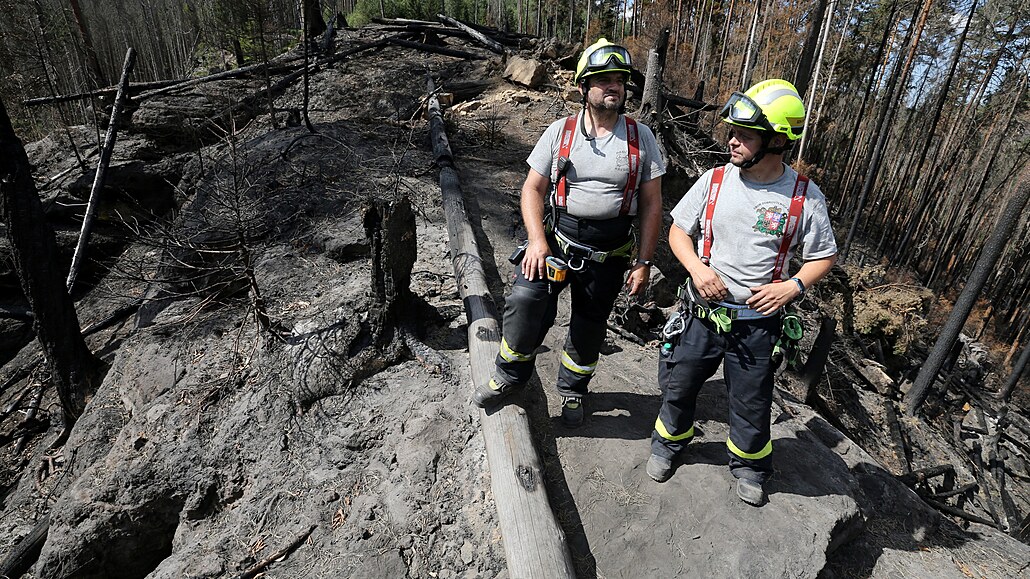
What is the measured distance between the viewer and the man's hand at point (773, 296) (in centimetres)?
227

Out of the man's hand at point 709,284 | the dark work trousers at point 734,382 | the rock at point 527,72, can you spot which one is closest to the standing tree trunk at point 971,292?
the dark work trousers at point 734,382

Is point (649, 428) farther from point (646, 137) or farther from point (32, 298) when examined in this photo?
point (32, 298)

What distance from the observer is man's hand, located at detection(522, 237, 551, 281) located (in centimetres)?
259

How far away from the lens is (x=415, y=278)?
5164 mm

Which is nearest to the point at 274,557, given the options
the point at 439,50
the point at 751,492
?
the point at 751,492

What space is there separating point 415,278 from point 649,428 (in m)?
2.89

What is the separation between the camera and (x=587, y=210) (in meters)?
2.59

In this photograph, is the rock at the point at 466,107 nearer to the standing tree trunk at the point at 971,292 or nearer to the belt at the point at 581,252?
the belt at the point at 581,252

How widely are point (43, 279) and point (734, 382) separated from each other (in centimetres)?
673

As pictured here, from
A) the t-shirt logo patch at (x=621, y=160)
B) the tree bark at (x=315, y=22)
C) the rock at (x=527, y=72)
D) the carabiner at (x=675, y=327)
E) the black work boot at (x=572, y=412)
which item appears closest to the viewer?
the t-shirt logo patch at (x=621, y=160)

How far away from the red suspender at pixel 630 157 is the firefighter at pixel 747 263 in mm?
279

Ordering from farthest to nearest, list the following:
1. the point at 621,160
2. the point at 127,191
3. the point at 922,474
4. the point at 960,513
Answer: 1. the point at 127,191
2. the point at 922,474
3. the point at 960,513
4. the point at 621,160

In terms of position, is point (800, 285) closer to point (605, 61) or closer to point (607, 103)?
point (607, 103)

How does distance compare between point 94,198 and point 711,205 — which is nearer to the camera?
point 711,205
